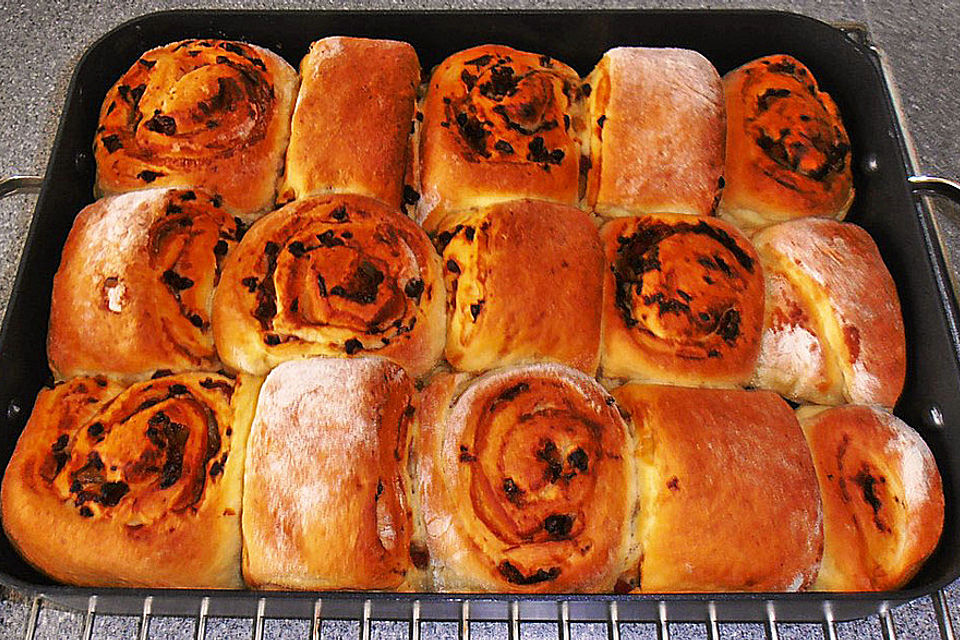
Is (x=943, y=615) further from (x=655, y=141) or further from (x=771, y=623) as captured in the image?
(x=655, y=141)

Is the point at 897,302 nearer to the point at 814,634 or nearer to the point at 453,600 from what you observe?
the point at 814,634

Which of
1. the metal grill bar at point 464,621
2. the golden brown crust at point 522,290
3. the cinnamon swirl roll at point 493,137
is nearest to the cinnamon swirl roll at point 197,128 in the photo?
the cinnamon swirl roll at point 493,137

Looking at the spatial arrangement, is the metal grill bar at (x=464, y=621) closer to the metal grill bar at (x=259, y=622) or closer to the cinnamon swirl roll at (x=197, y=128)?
the metal grill bar at (x=259, y=622)

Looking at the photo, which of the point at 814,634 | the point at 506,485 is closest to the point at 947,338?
the point at 814,634

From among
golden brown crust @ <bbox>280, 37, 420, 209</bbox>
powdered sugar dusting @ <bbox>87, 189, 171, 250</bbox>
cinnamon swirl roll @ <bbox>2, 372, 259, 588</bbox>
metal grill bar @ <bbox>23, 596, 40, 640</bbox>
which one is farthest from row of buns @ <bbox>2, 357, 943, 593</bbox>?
golden brown crust @ <bbox>280, 37, 420, 209</bbox>

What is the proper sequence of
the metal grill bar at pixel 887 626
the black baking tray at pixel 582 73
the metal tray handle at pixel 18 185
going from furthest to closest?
the metal tray handle at pixel 18 185, the metal grill bar at pixel 887 626, the black baking tray at pixel 582 73

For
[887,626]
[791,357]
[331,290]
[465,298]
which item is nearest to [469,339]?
[465,298]
